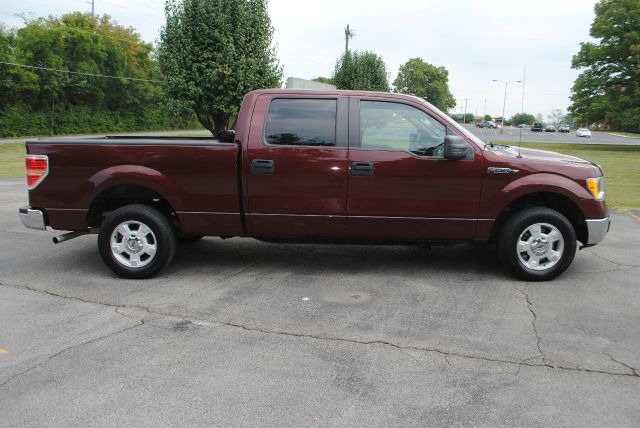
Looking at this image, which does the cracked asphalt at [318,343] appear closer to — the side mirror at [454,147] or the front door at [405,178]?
the front door at [405,178]

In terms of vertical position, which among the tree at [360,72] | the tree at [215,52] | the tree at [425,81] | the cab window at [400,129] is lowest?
the cab window at [400,129]

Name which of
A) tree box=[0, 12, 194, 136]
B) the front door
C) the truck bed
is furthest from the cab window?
tree box=[0, 12, 194, 136]

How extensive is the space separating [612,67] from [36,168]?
1503 inches

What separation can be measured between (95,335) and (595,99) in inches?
1519

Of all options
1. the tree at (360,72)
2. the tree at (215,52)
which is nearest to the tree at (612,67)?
the tree at (360,72)

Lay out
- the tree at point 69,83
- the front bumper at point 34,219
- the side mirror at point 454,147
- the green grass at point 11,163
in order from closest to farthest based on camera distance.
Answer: the side mirror at point 454,147, the front bumper at point 34,219, the green grass at point 11,163, the tree at point 69,83

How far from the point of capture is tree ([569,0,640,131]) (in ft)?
110

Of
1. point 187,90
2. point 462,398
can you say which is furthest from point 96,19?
point 462,398

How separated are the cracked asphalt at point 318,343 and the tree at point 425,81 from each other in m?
91.9

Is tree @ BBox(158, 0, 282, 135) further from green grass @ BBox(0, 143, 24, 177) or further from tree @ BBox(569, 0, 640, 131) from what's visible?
tree @ BBox(569, 0, 640, 131)

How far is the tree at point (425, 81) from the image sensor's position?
94562 mm

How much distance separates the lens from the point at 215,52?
1770 centimetres

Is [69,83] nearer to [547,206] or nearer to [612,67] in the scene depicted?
[612,67]

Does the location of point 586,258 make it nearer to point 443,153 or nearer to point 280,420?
point 443,153
